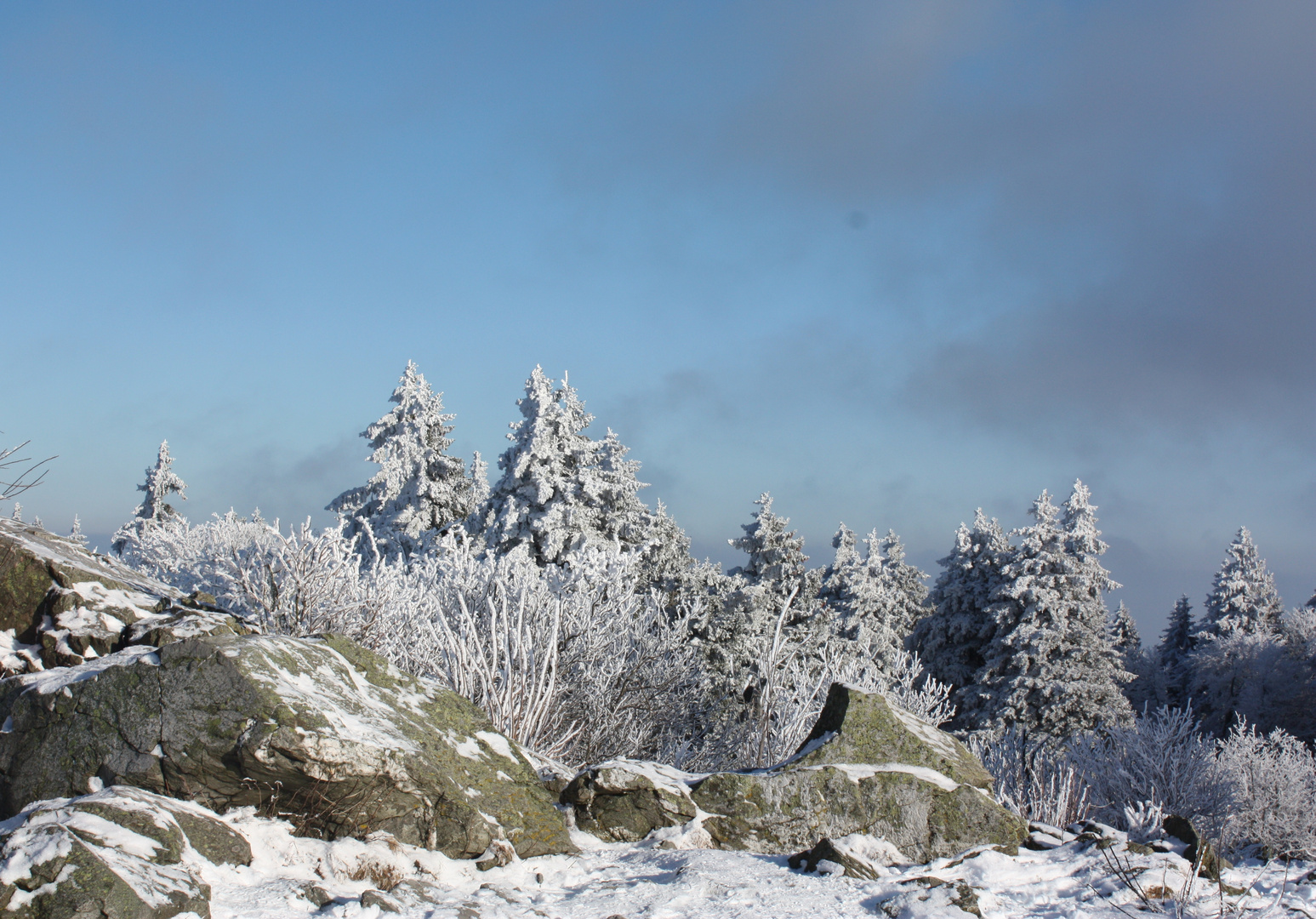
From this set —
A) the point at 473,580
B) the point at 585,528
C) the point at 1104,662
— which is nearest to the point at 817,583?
the point at 585,528

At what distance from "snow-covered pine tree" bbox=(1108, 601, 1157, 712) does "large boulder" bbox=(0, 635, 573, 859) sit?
125ft

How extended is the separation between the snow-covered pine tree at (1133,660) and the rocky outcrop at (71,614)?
38390 millimetres

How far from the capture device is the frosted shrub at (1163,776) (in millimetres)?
19516

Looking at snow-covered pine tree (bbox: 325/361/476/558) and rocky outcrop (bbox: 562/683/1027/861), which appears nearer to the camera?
rocky outcrop (bbox: 562/683/1027/861)

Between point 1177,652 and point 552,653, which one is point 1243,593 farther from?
point 552,653

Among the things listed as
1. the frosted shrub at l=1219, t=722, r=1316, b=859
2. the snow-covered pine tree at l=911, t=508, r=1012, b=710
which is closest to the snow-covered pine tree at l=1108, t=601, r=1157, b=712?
the snow-covered pine tree at l=911, t=508, r=1012, b=710

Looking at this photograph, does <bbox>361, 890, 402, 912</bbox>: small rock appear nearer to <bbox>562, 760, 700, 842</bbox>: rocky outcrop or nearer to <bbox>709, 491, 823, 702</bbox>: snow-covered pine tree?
<bbox>562, 760, 700, 842</bbox>: rocky outcrop

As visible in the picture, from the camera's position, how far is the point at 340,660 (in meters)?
5.89

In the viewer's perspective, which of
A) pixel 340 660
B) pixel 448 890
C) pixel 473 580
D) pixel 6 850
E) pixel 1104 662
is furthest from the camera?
pixel 1104 662

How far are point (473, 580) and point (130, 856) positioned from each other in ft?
34.0

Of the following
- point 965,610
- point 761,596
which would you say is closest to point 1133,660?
point 965,610

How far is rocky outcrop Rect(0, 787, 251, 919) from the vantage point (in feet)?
11.2

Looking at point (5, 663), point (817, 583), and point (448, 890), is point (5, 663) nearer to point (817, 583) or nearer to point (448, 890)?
point (448, 890)

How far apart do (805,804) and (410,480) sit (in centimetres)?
2152
